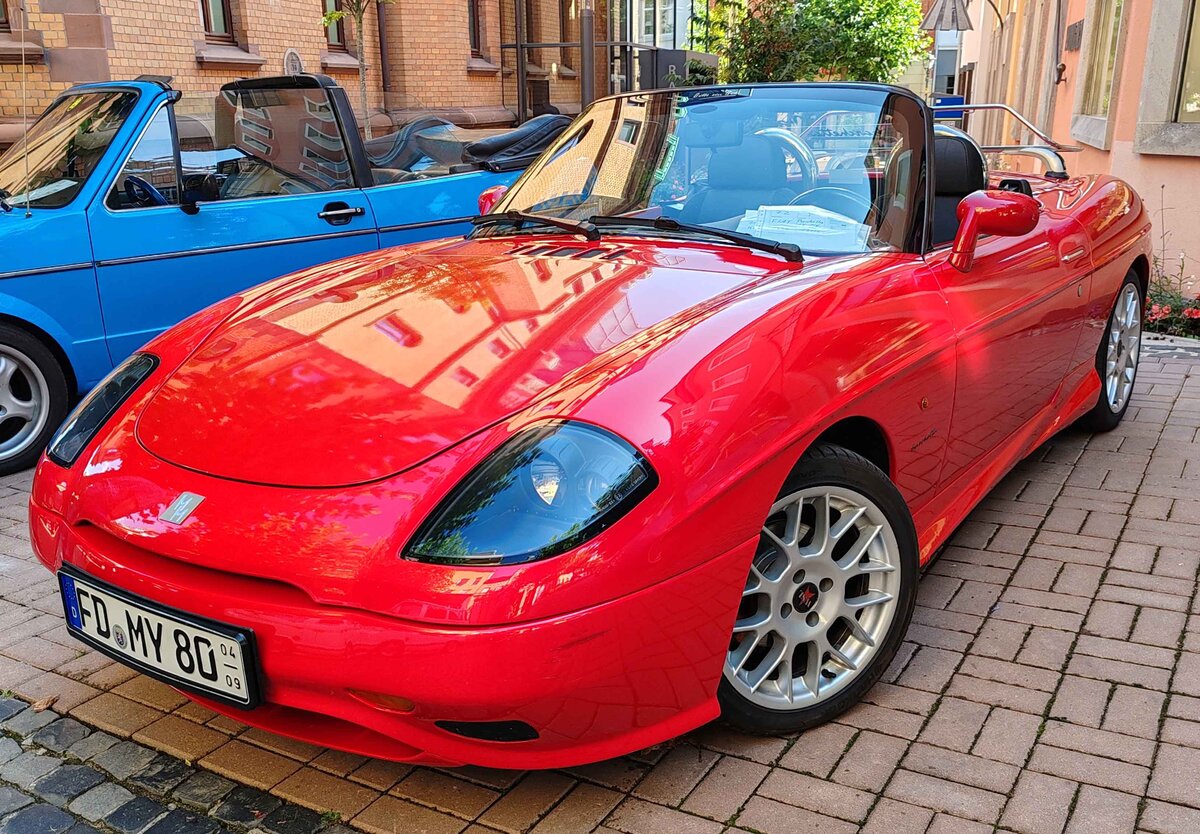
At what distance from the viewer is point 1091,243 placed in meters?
4.17

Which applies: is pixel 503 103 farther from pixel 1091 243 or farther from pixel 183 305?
pixel 1091 243

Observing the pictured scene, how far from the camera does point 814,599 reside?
102 inches

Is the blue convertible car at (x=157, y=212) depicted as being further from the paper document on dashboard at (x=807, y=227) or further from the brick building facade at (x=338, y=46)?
the paper document on dashboard at (x=807, y=227)

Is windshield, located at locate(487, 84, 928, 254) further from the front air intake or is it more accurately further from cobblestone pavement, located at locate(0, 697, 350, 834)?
cobblestone pavement, located at locate(0, 697, 350, 834)

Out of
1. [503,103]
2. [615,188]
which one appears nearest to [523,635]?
[615,188]

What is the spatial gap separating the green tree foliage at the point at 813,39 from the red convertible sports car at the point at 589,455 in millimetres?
12484

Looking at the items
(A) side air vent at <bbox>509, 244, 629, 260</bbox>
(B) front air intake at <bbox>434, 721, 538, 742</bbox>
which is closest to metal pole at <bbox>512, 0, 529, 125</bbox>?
(A) side air vent at <bbox>509, 244, 629, 260</bbox>

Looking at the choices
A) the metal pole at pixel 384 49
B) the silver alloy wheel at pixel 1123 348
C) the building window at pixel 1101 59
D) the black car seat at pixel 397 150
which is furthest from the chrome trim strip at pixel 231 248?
the metal pole at pixel 384 49

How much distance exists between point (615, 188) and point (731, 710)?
1762 millimetres

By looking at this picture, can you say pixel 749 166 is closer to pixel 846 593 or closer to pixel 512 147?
pixel 846 593

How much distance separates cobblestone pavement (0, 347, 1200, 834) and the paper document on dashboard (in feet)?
3.67

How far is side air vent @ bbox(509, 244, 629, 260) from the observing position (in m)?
3.04

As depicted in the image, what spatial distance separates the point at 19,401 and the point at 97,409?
8.02 feet

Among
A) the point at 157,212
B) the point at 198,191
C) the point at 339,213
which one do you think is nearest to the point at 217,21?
the point at 339,213
